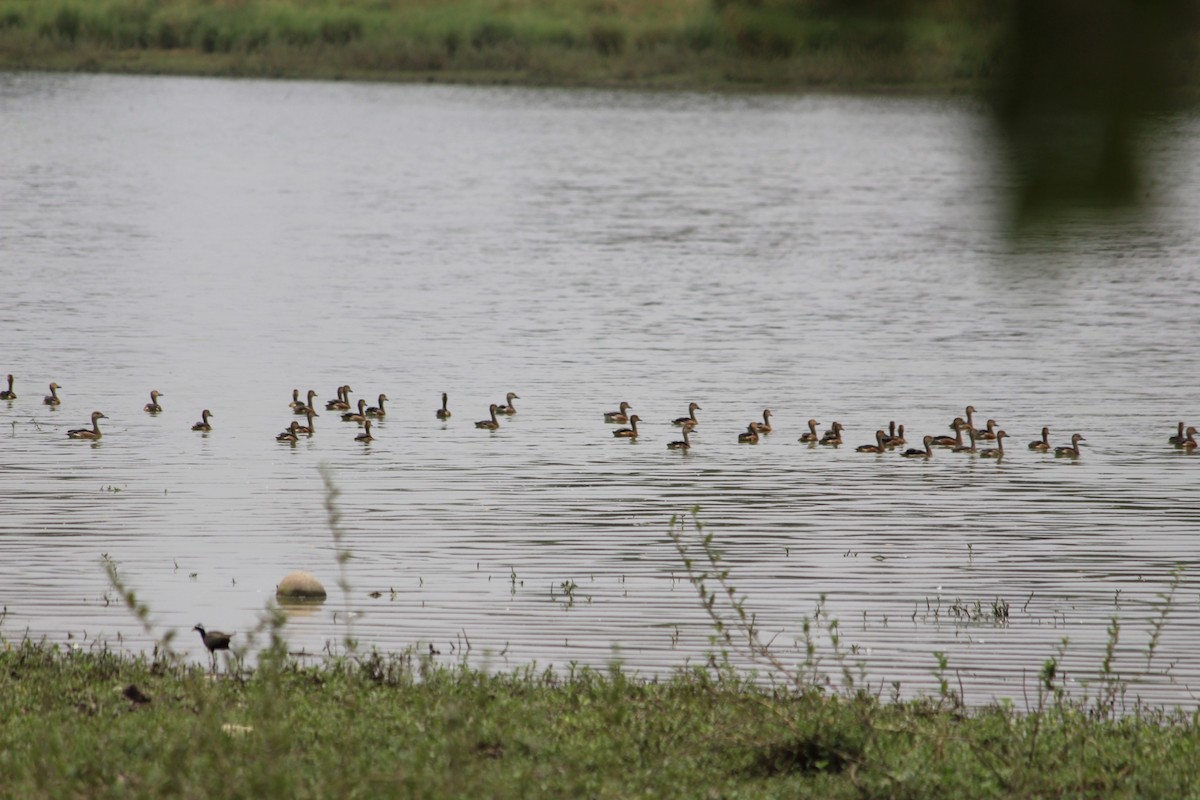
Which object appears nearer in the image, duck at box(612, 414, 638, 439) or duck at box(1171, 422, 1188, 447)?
duck at box(612, 414, 638, 439)

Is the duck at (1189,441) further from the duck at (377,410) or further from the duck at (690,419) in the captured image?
the duck at (377,410)

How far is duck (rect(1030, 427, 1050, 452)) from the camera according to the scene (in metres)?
20.2

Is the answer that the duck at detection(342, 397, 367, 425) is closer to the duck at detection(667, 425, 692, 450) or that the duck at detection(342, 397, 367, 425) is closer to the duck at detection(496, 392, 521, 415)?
the duck at detection(496, 392, 521, 415)

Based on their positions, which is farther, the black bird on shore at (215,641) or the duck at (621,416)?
the duck at (621,416)

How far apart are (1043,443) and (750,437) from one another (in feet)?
11.2

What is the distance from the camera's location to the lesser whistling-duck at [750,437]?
20.4 m

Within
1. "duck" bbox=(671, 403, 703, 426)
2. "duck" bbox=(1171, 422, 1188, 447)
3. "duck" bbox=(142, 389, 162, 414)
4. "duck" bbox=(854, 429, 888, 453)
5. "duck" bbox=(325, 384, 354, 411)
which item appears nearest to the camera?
"duck" bbox=(854, 429, 888, 453)

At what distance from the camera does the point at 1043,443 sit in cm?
2016

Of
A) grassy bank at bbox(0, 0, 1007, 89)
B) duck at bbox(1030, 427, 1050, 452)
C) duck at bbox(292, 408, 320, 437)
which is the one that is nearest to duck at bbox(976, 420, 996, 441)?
duck at bbox(1030, 427, 1050, 452)

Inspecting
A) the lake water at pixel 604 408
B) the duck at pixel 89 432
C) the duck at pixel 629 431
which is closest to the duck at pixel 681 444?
the lake water at pixel 604 408

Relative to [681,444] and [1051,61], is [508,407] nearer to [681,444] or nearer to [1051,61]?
[681,444]

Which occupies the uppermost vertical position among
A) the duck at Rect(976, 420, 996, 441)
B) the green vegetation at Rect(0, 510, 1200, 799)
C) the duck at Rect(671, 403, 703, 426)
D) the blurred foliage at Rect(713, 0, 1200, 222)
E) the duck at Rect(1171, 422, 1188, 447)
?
the blurred foliage at Rect(713, 0, 1200, 222)

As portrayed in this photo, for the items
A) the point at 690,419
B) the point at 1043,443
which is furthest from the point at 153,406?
the point at 1043,443

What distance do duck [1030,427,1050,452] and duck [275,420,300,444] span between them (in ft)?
28.2
